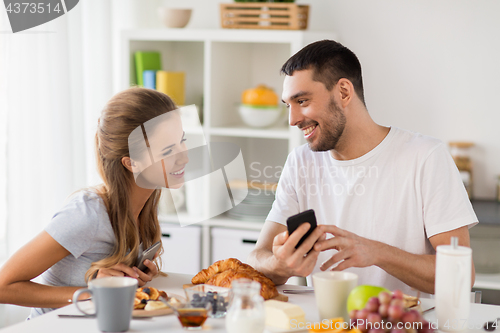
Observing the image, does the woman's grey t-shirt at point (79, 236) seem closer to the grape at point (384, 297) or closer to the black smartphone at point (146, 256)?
the black smartphone at point (146, 256)

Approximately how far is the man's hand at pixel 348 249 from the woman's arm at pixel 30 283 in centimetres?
62

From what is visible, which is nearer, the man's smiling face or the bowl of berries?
the bowl of berries

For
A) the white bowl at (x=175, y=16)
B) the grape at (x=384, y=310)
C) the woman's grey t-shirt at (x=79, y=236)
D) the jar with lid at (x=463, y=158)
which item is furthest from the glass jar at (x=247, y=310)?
the white bowl at (x=175, y=16)

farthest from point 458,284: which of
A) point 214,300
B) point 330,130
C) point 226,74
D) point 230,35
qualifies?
point 226,74

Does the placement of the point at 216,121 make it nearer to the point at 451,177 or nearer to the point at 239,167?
the point at 239,167

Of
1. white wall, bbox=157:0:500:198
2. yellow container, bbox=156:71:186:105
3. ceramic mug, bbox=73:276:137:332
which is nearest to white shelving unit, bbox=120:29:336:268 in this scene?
yellow container, bbox=156:71:186:105

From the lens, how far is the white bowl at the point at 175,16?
256cm

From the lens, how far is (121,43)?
2.59 metres

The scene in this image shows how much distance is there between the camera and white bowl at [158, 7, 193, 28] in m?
2.56

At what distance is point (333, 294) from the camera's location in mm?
990

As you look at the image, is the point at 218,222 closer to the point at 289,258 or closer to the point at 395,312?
the point at 289,258

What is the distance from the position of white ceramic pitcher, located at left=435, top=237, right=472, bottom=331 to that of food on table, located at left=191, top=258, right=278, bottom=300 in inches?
14.2

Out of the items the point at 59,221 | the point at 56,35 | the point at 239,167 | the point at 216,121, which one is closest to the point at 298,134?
the point at 216,121

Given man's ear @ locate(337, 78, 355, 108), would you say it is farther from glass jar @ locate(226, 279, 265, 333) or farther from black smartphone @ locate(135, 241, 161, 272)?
glass jar @ locate(226, 279, 265, 333)
